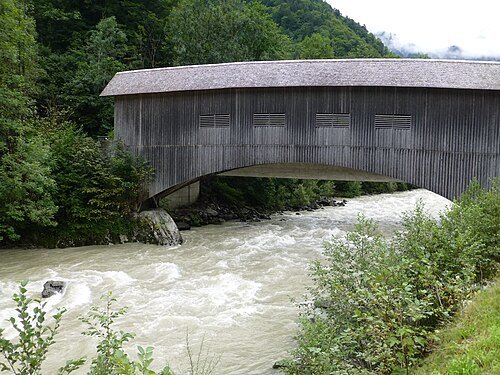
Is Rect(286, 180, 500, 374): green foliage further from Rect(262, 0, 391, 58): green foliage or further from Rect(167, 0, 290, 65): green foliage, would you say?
Rect(262, 0, 391, 58): green foliage

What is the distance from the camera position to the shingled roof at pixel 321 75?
1114 centimetres

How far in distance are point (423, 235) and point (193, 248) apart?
8.75m

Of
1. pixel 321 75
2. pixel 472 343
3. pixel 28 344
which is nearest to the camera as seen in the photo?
pixel 28 344

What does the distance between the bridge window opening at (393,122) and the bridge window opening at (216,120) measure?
435 centimetres

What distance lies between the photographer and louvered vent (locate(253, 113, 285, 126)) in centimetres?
1301

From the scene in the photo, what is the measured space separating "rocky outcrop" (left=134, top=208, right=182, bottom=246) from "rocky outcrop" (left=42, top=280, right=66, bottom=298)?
4392mm

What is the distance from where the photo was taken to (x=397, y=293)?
4391 mm

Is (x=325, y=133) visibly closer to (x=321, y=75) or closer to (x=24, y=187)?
(x=321, y=75)

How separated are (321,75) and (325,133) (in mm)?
1585

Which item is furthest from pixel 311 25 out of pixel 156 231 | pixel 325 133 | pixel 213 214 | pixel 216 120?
pixel 156 231

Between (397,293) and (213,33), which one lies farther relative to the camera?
(213,33)

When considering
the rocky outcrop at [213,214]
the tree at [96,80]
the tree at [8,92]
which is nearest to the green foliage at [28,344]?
the tree at [8,92]

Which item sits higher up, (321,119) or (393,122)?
(321,119)

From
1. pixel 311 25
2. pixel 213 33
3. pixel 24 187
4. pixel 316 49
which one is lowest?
pixel 24 187
